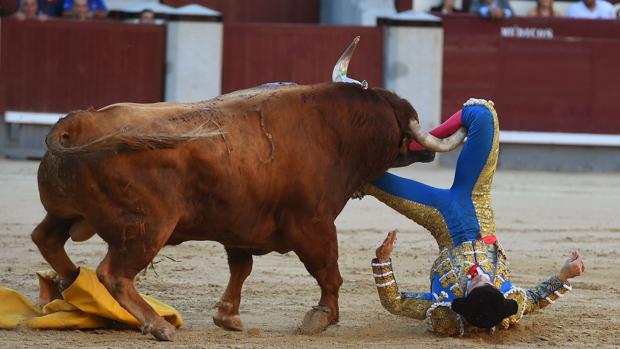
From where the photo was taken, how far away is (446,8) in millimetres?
11570

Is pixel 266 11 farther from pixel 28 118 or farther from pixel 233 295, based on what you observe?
pixel 233 295

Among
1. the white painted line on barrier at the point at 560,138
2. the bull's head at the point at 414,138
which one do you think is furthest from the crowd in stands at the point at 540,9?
the bull's head at the point at 414,138

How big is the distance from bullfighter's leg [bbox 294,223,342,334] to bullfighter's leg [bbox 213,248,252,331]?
259mm

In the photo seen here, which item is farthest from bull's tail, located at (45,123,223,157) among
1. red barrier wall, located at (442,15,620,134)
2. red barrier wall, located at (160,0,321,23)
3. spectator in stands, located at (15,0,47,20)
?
red barrier wall, located at (160,0,321,23)

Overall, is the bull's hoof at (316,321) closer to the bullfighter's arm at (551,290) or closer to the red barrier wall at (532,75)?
the bullfighter's arm at (551,290)

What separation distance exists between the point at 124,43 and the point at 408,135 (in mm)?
6827

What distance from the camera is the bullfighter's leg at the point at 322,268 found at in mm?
4230

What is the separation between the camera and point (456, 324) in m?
4.20

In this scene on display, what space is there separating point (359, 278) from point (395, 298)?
130 centimetres

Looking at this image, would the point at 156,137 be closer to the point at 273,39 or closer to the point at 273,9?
the point at 273,39

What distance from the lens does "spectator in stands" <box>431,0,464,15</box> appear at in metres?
11.6

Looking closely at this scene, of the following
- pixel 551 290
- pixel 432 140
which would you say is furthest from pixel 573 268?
pixel 432 140

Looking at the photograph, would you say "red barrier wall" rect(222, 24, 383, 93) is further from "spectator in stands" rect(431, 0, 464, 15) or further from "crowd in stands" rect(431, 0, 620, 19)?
"crowd in stands" rect(431, 0, 620, 19)

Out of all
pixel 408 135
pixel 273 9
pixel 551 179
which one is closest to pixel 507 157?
pixel 551 179
